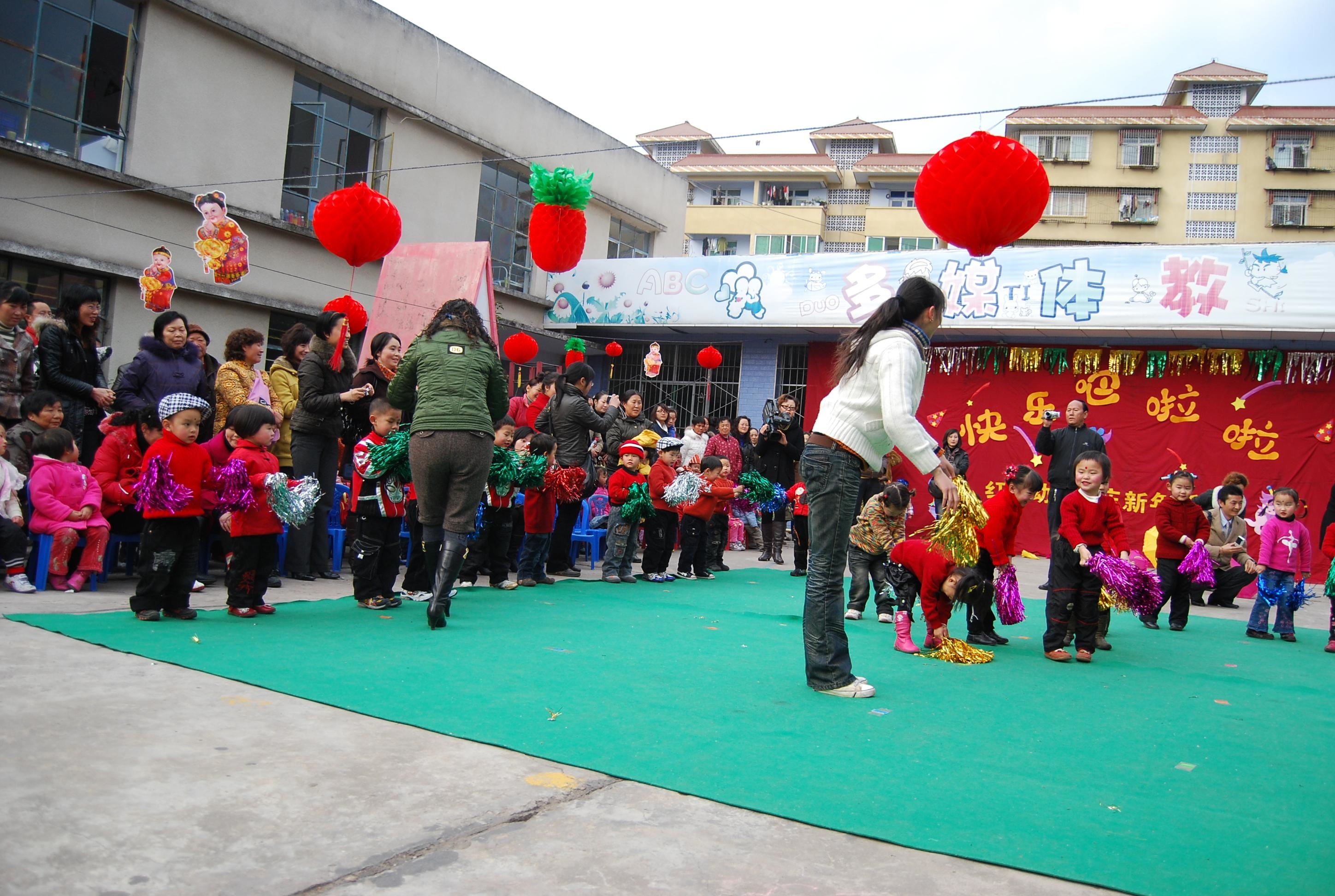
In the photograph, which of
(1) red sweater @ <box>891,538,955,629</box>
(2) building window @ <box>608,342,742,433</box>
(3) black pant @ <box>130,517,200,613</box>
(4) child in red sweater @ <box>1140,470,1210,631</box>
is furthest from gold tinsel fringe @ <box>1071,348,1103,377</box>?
(3) black pant @ <box>130,517,200,613</box>

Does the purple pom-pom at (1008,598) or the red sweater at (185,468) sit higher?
the red sweater at (185,468)

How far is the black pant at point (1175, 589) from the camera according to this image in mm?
7574

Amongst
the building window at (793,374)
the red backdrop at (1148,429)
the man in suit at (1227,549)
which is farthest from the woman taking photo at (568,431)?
the building window at (793,374)

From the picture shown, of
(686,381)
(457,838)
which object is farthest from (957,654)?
(686,381)

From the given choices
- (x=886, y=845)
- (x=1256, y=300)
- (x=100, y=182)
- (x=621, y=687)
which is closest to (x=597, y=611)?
(x=621, y=687)

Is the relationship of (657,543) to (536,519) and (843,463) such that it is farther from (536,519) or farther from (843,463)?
(843,463)

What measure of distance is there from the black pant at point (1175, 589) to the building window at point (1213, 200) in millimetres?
35059

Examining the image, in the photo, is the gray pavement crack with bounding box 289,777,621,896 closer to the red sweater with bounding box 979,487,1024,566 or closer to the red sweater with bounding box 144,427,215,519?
the red sweater with bounding box 144,427,215,519

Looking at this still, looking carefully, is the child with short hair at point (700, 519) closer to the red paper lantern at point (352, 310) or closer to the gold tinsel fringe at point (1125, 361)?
the red paper lantern at point (352, 310)

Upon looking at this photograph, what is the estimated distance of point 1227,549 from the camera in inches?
363

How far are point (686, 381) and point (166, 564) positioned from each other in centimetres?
1191

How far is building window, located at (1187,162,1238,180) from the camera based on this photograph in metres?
37.1

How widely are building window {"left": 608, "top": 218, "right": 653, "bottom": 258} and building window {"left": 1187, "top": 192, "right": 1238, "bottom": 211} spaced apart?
1079 inches

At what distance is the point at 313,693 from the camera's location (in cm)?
343
